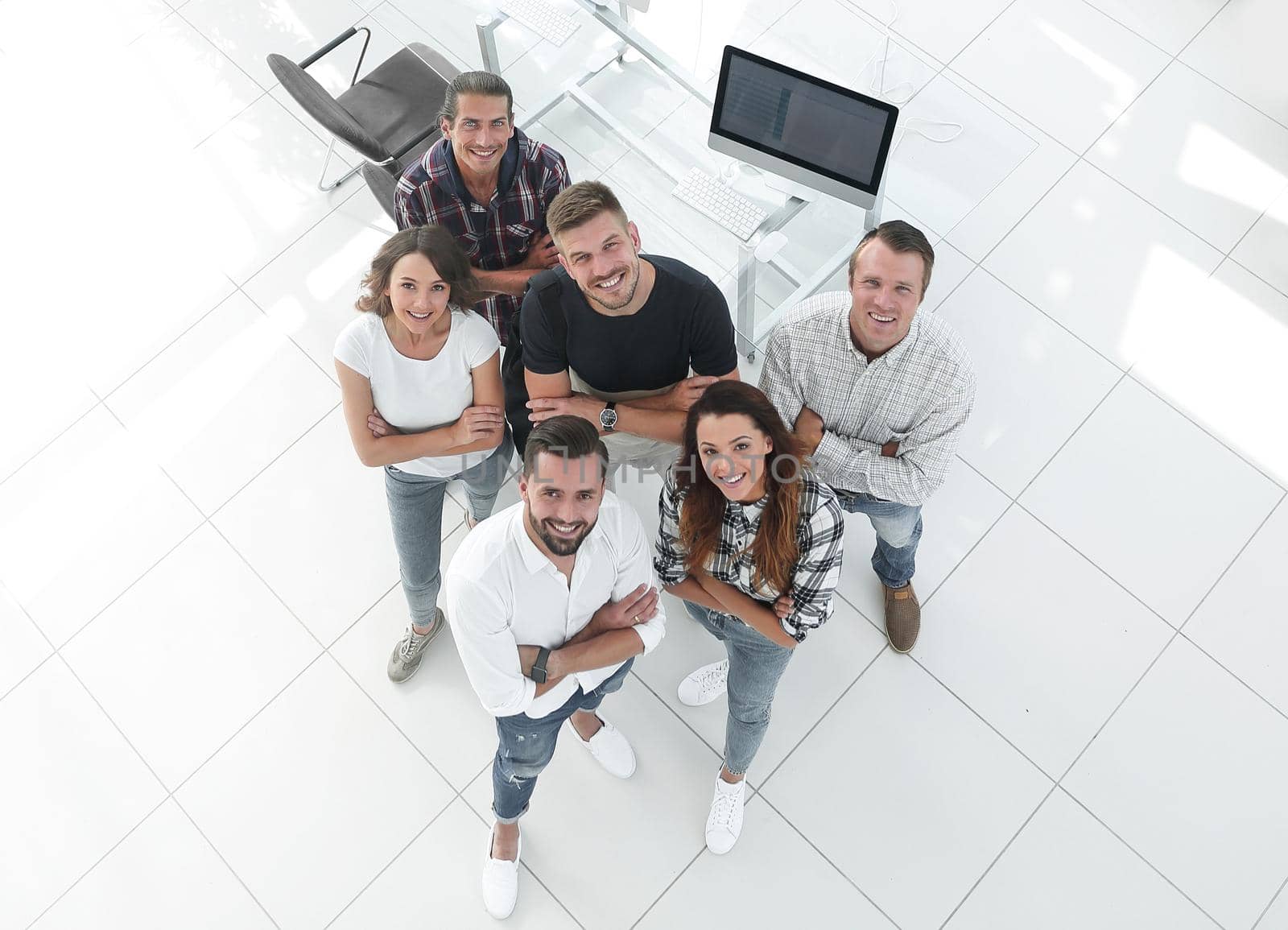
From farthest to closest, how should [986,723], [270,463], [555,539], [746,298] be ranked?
[270,463]
[746,298]
[986,723]
[555,539]

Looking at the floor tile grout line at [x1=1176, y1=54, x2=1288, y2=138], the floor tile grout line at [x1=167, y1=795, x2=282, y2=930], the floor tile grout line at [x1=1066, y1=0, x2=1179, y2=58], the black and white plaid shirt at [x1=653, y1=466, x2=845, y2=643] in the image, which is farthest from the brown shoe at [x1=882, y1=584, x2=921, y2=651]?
the floor tile grout line at [x1=1066, y1=0, x2=1179, y2=58]

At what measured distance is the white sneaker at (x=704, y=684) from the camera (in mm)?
3293

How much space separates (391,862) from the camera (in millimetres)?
3141

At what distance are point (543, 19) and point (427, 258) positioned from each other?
179cm

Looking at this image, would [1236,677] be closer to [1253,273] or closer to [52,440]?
[1253,273]

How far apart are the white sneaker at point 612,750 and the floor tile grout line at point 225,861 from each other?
108cm

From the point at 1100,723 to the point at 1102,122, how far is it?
254 centimetres

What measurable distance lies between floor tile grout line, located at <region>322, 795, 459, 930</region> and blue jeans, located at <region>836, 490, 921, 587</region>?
157 cm

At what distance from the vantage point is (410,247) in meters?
2.61

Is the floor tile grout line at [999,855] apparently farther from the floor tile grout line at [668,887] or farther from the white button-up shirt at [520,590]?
the white button-up shirt at [520,590]

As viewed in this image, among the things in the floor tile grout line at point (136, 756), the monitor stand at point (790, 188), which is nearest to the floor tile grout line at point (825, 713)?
the monitor stand at point (790, 188)

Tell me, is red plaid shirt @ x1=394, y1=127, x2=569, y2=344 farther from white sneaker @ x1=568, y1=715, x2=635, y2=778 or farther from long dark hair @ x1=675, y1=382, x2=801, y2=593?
white sneaker @ x1=568, y1=715, x2=635, y2=778

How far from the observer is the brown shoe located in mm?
3350

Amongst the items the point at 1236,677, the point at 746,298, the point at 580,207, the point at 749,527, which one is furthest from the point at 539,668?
the point at 1236,677
